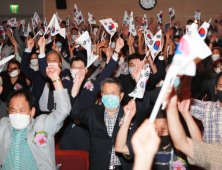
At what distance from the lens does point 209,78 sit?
3.21 m

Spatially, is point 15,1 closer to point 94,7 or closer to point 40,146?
point 94,7

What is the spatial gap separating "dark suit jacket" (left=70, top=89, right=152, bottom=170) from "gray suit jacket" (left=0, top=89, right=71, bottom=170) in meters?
0.19

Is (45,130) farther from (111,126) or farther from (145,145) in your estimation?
(145,145)

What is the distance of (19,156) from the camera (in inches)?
75.9

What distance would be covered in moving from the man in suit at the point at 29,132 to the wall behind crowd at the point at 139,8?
25.7 ft

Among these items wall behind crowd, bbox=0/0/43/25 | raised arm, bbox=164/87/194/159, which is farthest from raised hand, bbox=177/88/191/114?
wall behind crowd, bbox=0/0/43/25

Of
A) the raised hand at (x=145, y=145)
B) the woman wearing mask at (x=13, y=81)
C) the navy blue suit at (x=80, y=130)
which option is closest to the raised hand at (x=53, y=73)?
the navy blue suit at (x=80, y=130)

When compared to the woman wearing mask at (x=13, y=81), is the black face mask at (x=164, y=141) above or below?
below

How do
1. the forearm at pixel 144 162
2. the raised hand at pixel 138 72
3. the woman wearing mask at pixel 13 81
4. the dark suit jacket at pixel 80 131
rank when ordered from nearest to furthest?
1. the forearm at pixel 144 162
2. the raised hand at pixel 138 72
3. the dark suit jacket at pixel 80 131
4. the woman wearing mask at pixel 13 81

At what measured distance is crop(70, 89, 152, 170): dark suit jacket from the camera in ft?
6.99

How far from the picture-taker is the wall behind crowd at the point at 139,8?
916 centimetres

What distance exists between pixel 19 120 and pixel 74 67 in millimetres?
1216

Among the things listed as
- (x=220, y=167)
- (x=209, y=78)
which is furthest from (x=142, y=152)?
(x=209, y=78)

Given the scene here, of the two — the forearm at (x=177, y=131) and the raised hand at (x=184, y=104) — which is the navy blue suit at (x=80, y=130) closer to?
the raised hand at (x=184, y=104)
